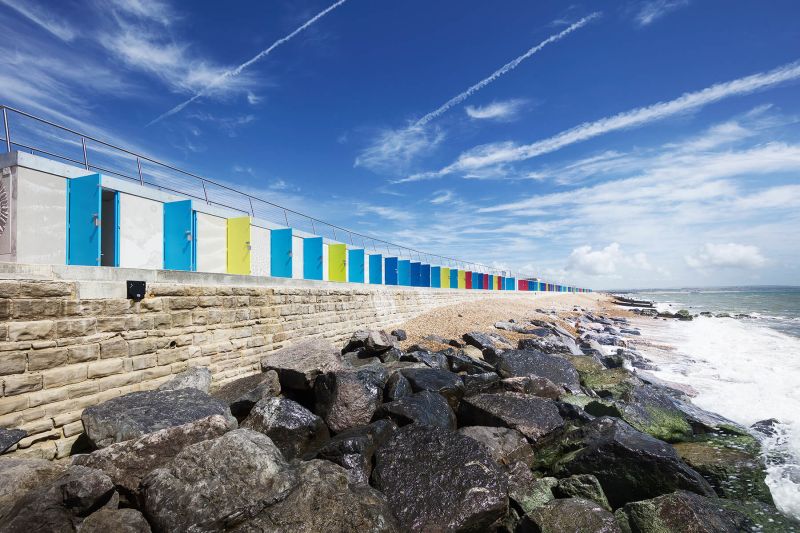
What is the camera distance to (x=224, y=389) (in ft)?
24.3

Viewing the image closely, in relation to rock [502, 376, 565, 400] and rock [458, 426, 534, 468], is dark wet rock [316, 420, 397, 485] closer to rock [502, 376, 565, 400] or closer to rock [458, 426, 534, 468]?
rock [458, 426, 534, 468]

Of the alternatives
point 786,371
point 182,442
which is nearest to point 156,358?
point 182,442

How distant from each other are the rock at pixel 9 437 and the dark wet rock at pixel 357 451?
336 cm

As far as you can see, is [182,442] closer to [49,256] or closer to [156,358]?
[156,358]

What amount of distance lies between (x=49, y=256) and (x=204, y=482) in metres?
7.98

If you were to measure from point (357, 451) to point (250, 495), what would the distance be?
4.37ft

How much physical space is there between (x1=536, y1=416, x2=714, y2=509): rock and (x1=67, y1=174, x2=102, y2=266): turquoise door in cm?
1019

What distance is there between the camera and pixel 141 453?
14.3 ft

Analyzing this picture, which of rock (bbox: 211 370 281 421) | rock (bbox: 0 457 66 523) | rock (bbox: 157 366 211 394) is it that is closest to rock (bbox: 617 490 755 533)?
rock (bbox: 211 370 281 421)

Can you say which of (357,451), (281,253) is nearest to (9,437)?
(357,451)

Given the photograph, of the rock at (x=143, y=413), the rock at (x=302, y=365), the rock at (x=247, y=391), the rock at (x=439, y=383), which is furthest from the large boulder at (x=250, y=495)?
the rock at (x=439, y=383)

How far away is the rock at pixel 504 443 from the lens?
209 inches

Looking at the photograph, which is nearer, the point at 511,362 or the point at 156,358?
the point at 156,358

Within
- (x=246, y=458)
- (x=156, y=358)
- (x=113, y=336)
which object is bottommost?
(x=246, y=458)
